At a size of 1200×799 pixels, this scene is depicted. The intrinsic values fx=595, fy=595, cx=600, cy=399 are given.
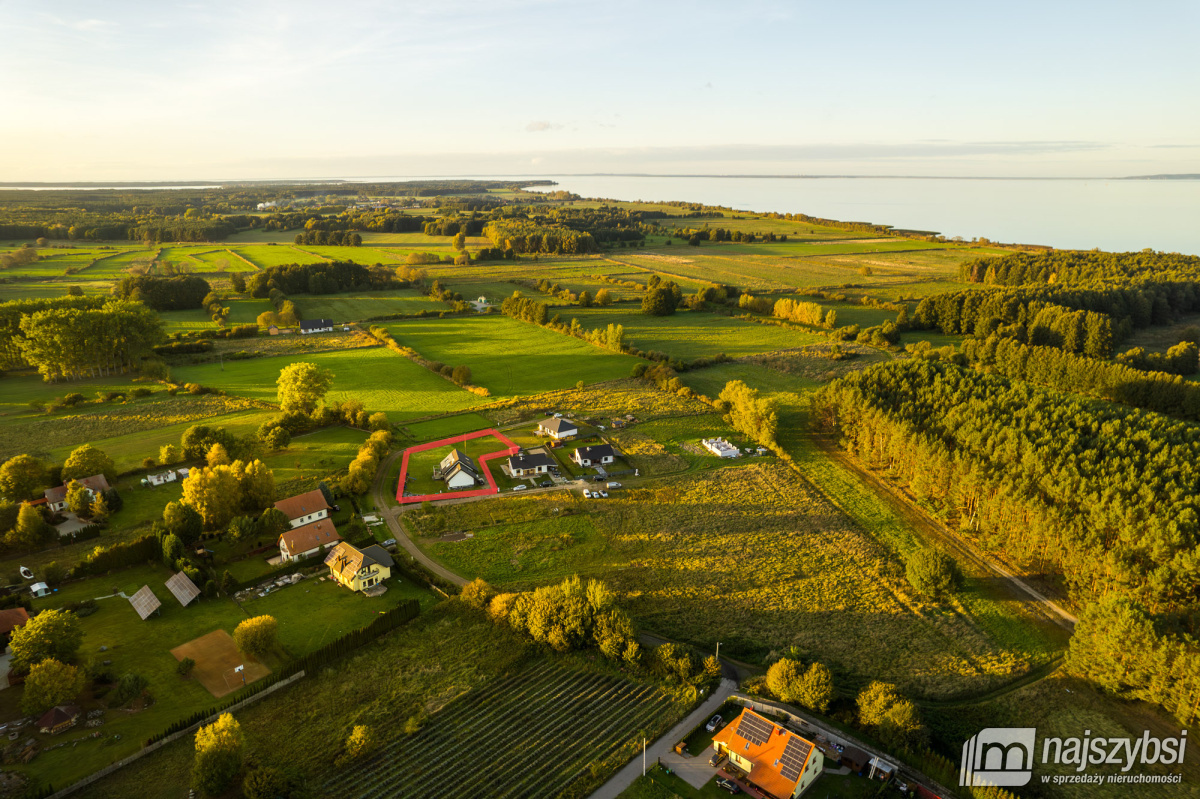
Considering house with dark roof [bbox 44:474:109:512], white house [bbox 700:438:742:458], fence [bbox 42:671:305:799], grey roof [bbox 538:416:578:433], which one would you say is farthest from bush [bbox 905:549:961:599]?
house with dark roof [bbox 44:474:109:512]

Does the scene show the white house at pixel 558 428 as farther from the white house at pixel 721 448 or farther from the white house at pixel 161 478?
the white house at pixel 161 478

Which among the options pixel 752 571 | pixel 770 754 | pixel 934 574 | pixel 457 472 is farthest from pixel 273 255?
pixel 770 754

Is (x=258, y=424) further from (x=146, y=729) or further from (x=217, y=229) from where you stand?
(x=217, y=229)

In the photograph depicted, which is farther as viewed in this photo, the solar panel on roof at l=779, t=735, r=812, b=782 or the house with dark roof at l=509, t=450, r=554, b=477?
the house with dark roof at l=509, t=450, r=554, b=477

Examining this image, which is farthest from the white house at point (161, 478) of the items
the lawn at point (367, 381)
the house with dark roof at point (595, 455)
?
the house with dark roof at point (595, 455)

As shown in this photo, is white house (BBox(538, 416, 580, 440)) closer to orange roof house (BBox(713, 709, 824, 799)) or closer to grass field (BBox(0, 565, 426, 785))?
grass field (BBox(0, 565, 426, 785))
